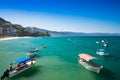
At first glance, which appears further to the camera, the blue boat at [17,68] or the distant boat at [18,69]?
the blue boat at [17,68]

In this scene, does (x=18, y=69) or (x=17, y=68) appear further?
(x=17, y=68)

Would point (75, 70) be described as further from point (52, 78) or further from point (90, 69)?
point (52, 78)

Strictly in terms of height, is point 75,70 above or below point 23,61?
below

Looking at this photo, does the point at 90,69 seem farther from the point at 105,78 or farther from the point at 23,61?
the point at 23,61

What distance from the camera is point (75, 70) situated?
97.6 ft

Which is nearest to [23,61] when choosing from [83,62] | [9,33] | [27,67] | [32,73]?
[27,67]

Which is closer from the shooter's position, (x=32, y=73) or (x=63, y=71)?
(x=32, y=73)

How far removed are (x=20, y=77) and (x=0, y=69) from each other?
702 centimetres

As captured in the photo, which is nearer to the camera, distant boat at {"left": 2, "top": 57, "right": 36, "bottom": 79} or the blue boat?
distant boat at {"left": 2, "top": 57, "right": 36, "bottom": 79}

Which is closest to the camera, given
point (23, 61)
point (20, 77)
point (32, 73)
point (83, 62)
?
point (20, 77)

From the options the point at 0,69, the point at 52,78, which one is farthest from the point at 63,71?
the point at 0,69

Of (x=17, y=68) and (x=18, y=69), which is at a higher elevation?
(x=17, y=68)

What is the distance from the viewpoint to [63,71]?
28703 millimetres

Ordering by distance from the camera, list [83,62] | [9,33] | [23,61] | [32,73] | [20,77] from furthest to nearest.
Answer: [9,33] → [83,62] → [23,61] → [32,73] → [20,77]
